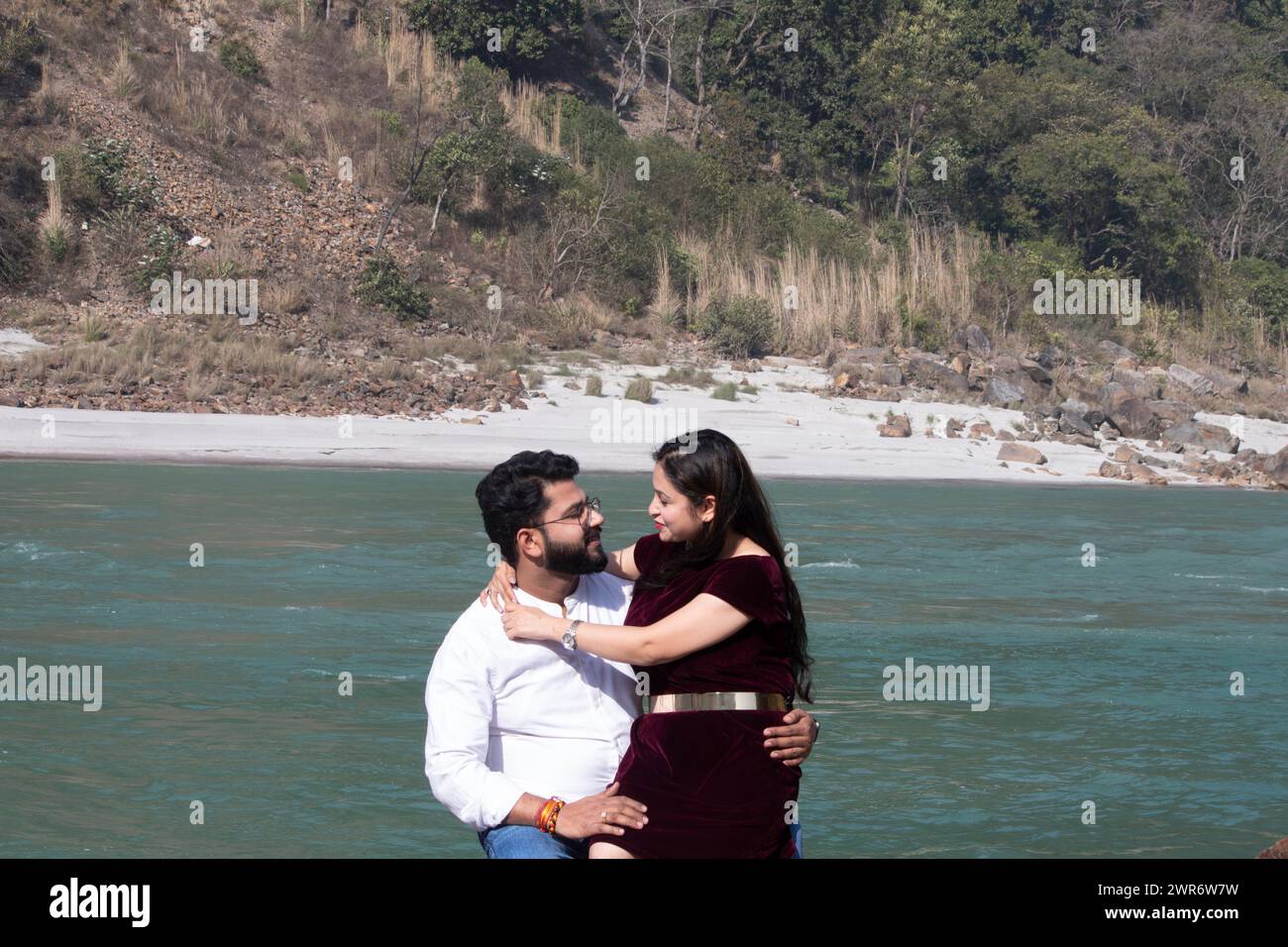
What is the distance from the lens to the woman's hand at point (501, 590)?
3.57 meters

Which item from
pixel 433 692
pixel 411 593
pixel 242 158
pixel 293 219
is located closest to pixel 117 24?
pixel 242 158

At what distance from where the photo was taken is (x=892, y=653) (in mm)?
8953

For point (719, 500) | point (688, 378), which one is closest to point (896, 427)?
point (688, 378)

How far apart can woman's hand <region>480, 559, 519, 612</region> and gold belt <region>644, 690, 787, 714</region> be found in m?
0.45

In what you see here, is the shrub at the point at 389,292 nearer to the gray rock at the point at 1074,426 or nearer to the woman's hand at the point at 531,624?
the gray rock at the point at 1074,426

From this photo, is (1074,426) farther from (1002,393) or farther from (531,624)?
(531,624)

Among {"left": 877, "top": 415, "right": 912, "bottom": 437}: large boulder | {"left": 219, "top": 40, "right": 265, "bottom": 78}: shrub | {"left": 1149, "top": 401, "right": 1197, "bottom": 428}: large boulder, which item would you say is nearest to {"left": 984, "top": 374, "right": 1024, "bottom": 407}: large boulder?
{"left": 1149, "top": 401, "right": 1197, "bottom": 428}: large boulder

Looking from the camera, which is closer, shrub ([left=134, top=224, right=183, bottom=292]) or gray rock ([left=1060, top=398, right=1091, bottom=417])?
gray rock ([left=1060, top=398, right=1091, bottom=417])

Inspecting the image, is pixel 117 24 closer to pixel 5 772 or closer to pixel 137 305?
pixel 137 305

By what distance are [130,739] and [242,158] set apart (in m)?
20.2

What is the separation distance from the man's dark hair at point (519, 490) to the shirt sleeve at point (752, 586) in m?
0.46

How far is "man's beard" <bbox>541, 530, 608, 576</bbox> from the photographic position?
3.56 metres

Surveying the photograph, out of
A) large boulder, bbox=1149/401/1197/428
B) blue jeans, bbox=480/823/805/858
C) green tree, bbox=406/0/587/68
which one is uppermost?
green tree, bbox=406/0/587/68

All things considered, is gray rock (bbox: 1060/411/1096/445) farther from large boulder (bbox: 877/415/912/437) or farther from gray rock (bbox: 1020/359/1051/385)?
large boulder (bbox: 877/415/912/437)
